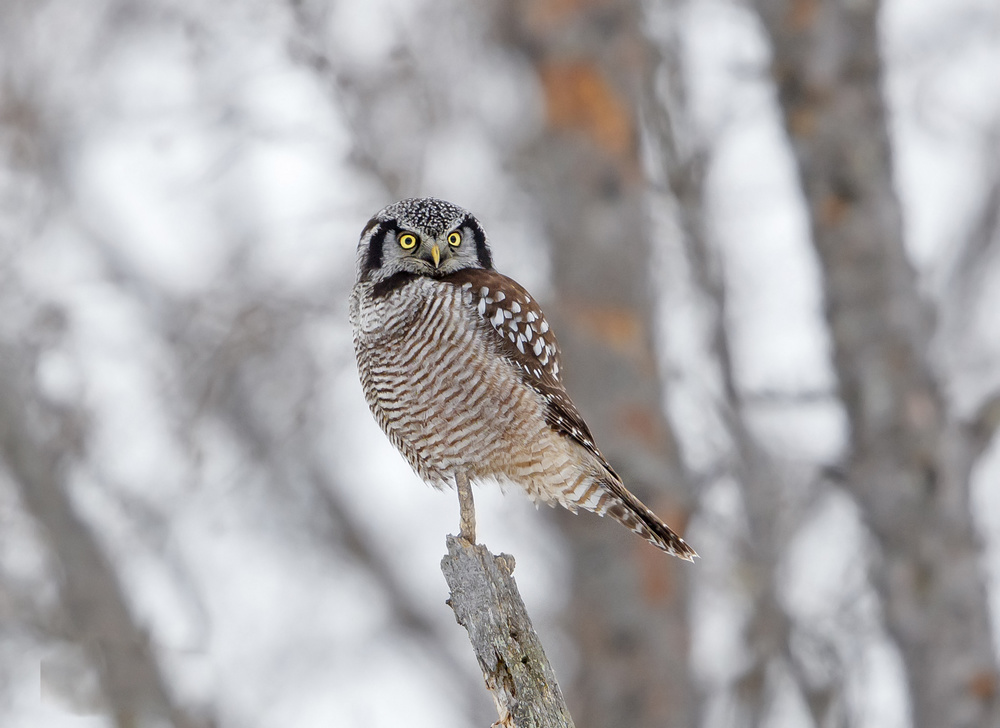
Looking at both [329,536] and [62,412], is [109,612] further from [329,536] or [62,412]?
[329,536]

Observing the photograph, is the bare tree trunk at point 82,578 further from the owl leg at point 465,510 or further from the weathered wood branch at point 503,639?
the weathered wood branch at point 503,639

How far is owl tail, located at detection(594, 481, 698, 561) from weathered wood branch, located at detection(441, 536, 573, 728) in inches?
34.2

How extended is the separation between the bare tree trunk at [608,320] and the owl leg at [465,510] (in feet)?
12.8

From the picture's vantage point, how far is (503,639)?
338cm

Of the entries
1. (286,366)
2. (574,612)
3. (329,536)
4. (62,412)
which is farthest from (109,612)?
(329,536)

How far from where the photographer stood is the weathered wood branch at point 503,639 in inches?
129

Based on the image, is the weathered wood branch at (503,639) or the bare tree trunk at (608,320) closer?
the weathered wood branch at (503,639)

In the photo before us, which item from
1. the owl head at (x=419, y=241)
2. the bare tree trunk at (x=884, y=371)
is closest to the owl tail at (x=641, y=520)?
the owl head at (x=419, y=241)

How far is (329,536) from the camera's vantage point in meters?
12.2

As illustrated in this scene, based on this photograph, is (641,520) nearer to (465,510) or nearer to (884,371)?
(465,510)

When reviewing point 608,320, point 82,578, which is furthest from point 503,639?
point 608,320

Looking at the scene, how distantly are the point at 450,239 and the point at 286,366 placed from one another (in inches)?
160

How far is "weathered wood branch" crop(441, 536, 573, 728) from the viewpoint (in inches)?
129

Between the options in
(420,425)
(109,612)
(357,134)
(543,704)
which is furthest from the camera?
(109,612)
